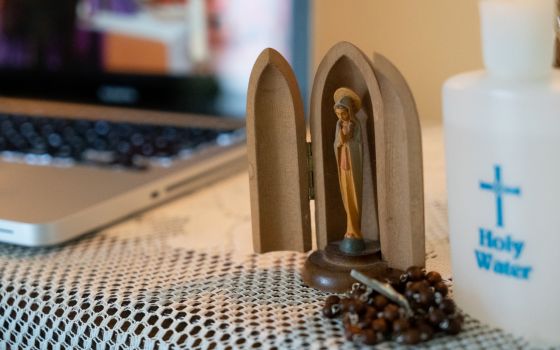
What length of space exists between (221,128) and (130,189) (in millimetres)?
250

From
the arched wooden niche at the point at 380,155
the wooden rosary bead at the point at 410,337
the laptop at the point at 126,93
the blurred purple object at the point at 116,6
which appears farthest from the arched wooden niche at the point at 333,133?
the blurred purple object at the point at 116,6

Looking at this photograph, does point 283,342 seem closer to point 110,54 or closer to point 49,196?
point 49,196

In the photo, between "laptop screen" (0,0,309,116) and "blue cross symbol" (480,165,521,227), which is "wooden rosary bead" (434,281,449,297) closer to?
"blue cross symbol" (480,165,521,227)

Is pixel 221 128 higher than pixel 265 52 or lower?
lower

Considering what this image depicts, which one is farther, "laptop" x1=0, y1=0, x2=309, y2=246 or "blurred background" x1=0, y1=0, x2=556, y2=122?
"blurred background" x1=0, y1=0, x2=556, y2=122

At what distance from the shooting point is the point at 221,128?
3.01ft

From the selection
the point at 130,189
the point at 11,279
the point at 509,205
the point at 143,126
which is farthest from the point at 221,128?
the point at 509,205

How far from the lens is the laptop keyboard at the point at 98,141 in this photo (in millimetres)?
798

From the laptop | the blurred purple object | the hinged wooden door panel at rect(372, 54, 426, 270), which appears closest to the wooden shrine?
the hinged wooden door panel at rect(372, 54, 426, 270)

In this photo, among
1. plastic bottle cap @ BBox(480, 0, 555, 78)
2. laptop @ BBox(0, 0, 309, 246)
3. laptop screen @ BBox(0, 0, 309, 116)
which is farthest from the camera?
laptop screen @ BBox(0, 0, 309, 116)

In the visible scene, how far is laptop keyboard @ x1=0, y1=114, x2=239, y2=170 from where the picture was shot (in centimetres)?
80

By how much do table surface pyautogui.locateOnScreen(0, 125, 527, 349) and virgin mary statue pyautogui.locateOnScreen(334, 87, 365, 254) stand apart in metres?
0.04

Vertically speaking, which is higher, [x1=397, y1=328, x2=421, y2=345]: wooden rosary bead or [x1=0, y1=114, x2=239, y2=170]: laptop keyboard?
[x1=0, y1=114, x2=239, y2=170]: laptop keyboard

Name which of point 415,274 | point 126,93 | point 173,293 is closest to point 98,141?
point 126,93
